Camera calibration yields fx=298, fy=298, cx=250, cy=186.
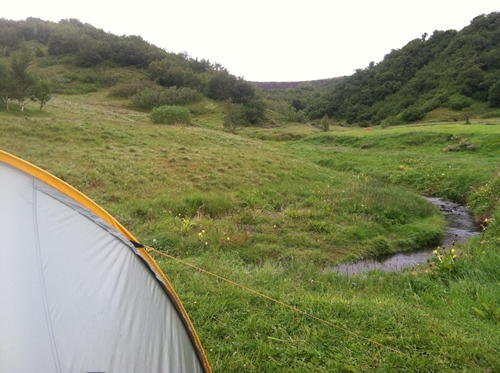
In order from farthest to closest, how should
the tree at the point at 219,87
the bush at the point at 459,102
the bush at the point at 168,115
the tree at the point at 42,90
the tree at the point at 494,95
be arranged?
the tree at the point at 219,87, the bush at the point at 459,102, the tree at the point at 494,95, the bush at the point at 168,115, the tree at the point at 42,90

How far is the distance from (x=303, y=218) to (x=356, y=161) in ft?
43.4

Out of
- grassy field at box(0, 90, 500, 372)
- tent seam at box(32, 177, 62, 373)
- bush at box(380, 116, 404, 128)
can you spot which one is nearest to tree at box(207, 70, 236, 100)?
bush at box(380, 116, 404, 128)

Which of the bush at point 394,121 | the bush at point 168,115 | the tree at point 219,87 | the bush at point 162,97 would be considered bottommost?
the bush at point 168,115

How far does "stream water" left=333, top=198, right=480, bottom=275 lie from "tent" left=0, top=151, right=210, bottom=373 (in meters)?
4.80

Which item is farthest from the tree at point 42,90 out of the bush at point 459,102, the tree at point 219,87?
the bush at point 459,102

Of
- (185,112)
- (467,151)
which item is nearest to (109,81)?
(185,112)

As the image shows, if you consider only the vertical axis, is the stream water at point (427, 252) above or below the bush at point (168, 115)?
below

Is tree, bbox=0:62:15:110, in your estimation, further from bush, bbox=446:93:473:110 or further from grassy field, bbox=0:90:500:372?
bush, bbox=446:93:473:110

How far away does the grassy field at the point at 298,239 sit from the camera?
140 inches

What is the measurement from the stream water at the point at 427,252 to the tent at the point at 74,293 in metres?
4.80

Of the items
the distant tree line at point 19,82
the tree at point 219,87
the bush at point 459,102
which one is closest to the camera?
the distant tree line at point 19,82

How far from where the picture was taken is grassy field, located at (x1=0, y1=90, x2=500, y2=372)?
3.56 m

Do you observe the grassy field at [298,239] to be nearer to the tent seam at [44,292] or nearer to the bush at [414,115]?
the tent seam at [44,292]

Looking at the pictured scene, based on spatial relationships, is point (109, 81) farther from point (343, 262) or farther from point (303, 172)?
point (343, 262)
